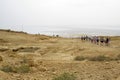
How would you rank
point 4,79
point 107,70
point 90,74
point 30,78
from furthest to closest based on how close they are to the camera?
point 107,70
point 90,74
point 30,78
point 4,79

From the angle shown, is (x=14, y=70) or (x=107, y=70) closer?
(x=14, y=70)

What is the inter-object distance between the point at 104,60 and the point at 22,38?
28739 mm

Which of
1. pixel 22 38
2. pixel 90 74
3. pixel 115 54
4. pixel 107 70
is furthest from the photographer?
pixel 22 38

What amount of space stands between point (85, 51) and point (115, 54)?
11.8ft

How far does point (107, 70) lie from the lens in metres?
19.5

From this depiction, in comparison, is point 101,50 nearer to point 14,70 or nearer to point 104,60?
point 104,60

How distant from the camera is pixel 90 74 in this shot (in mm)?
17875

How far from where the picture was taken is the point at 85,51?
31.6 meters

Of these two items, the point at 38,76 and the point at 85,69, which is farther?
the point at 85,69

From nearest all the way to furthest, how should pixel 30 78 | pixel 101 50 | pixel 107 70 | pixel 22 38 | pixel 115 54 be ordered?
pixel 30 78 → pixel 107 70 → pixel 115 54 → pixel 101 50 → pixel 22 38

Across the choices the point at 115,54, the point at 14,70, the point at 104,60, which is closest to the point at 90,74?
the point at 14,70

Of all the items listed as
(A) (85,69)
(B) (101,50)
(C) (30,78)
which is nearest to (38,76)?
(C) (30,78)

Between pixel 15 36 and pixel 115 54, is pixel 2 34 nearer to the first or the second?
pixel 15 36

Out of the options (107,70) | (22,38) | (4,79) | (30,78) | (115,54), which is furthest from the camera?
(22,38)
